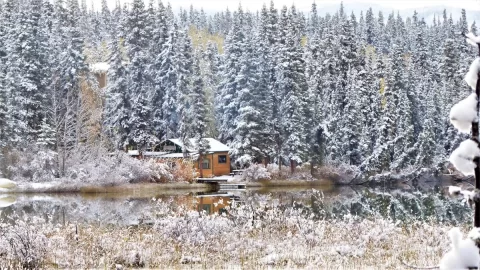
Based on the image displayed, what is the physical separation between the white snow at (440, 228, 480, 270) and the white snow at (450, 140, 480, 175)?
0.29 metres

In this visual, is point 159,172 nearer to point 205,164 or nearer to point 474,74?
point 205,164

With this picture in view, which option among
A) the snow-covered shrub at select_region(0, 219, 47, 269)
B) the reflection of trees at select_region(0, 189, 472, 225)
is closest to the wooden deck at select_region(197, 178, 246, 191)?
the reflection of trees at select_region(0, 189, 472, 225)

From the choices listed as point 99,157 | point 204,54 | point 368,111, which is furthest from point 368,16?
point 99,157

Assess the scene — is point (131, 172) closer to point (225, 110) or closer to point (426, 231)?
point (225, 110)

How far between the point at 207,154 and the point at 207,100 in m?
7.77

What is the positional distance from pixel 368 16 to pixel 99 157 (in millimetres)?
90150

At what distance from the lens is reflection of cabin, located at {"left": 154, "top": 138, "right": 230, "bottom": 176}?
54.4 meters

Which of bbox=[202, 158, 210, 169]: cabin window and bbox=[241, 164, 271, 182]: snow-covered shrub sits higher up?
bbox=[202, 158, 210, 169]: cabin window

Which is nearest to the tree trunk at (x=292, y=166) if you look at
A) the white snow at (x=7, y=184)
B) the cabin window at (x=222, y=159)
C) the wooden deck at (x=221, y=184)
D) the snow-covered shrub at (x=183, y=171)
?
the cabin window at (x=222, y=159)

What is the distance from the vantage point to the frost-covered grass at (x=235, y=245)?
1191cm

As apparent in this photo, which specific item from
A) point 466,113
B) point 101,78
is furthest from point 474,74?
point 101,78

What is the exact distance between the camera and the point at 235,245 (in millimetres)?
13195

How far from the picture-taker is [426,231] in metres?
14.9

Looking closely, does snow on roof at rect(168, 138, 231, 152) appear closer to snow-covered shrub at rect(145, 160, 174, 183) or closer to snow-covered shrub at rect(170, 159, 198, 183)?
snow-covered shrub at rect(170, 159, 198, 183)
